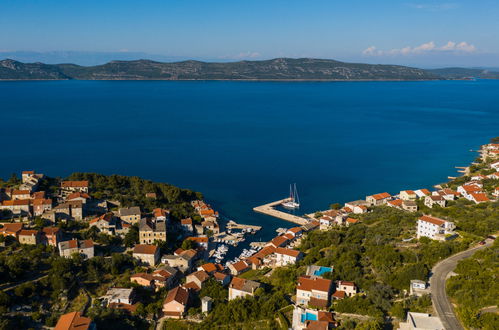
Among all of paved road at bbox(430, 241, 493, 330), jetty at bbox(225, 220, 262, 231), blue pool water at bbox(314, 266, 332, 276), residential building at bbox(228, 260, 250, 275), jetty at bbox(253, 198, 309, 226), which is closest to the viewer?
paved road at bbox(430, 241, 493, 330)

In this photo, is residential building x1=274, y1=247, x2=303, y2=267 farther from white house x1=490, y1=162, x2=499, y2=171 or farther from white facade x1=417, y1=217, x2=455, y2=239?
white house x1=490, y1=162, x2=499, y2=171

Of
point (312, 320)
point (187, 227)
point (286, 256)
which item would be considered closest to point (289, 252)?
point (286, 256)

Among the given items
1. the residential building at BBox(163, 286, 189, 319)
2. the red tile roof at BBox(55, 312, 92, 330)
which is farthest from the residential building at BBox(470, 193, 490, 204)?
the red tile roof at BBox(55, 312, 92, 330)

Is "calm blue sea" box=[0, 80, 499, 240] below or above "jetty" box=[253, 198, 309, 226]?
above

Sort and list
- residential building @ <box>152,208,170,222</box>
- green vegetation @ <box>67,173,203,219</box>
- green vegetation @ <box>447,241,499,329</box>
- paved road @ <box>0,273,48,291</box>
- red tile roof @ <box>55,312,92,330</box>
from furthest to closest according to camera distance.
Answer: green vegetation @ <box>67,173,203,219</box> < residential building @ <box>152,208,170,222</box> < paved road @ <box>0,273,48,291</box> < red tile roof @ <box>55,312,92,330</box> < green vegetation @ <box>447,241,499,329</box>

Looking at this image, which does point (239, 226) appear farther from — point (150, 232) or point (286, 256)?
point (286, 256)

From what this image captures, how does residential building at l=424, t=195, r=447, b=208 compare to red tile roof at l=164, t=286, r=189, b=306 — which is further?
residential building at l=424, t=195, r=447, b=208
